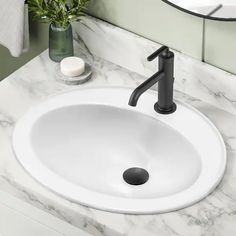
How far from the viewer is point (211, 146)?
1663 mm

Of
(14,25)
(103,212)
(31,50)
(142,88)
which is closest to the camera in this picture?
(103,212)

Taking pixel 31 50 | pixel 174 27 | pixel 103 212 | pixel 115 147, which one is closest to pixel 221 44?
pixel 174 27

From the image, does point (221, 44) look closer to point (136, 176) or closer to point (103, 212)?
point (136, 176)

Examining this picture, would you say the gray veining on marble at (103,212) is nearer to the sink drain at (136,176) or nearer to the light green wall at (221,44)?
the light green wall at (221,44)

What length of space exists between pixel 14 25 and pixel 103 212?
695 millimetres

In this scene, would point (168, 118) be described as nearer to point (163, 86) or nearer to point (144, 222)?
point (163, 86)

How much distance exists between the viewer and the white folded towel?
1.96m

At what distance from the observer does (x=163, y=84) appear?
1.72 metres

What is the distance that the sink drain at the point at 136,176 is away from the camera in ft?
5.73

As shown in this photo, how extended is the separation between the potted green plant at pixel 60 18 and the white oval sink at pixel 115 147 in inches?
6.0

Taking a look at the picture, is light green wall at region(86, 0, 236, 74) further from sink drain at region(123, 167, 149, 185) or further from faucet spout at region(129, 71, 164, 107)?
sink drain at region(123, 167, 149, 185)

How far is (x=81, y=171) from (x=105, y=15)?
44 centimetres

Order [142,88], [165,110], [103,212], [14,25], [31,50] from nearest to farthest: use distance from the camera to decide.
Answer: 1. [103,212]
2. [142,88]
3. [165,110]
4. [14,25]
5. [31,50]

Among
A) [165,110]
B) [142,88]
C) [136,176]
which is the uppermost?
[142,88]
